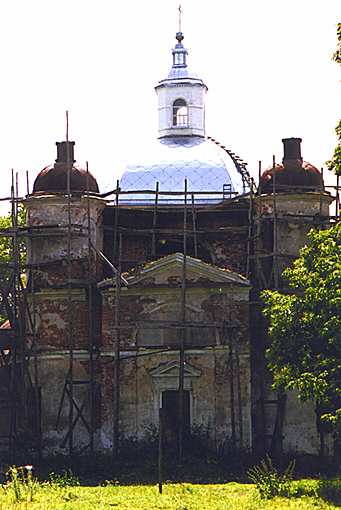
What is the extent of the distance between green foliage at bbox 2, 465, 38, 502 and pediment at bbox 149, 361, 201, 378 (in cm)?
459

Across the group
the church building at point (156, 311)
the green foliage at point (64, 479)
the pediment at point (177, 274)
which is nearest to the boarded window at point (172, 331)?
the church building at point (156, 311)

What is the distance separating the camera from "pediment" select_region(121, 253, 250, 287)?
30406mm

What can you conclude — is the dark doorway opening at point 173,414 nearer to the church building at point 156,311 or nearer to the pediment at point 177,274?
the church building at point 156,311

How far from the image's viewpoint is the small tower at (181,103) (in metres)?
37.4

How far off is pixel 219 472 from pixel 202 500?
4456 millimetres

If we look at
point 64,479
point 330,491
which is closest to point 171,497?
point 330,491

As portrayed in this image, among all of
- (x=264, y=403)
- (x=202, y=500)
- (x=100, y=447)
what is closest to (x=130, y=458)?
(x=100, y=447)

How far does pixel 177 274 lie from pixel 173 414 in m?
3.44

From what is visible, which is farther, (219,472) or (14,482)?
(219,472)

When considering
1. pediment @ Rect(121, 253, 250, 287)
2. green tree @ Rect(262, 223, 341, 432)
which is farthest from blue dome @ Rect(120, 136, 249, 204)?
green tree @ Rect(262, 223, 341, 432)

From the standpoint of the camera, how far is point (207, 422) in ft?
98.7

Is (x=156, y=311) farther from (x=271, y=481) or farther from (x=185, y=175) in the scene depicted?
(x=271, y=481)

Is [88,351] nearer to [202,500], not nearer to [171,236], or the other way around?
[171,236]

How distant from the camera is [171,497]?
935 inches
